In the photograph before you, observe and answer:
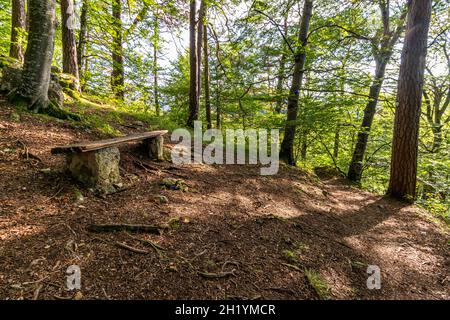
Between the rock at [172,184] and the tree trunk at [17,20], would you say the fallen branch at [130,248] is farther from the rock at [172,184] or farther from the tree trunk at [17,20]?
the tree trunk at [17,20]

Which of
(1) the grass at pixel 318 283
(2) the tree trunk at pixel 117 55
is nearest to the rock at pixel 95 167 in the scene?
(1) the grass at pixel 318 283

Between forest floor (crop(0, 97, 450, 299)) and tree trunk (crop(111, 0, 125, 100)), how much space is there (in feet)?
17.4

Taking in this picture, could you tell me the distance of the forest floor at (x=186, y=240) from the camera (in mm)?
1739

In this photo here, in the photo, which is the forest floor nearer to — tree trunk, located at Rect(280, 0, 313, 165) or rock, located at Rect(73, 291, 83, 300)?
rock, located at Rect(73, 291, 83, 300)

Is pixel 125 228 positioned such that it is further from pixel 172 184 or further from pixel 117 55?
pixel 117 55

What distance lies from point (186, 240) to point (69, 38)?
23.8 feet

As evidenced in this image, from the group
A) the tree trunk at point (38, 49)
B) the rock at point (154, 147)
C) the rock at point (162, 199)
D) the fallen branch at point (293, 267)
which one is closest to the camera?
the fallen branch at point (293, 267)

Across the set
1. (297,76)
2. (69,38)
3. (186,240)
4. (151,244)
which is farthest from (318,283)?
(69,38)

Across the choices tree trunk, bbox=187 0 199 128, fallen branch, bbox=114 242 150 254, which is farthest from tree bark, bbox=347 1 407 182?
fallen branch, bbox=114 242 150 254

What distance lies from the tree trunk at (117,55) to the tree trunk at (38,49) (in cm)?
398

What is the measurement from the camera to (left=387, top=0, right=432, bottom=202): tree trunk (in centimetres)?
474

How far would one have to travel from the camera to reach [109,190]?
9.50 ft
